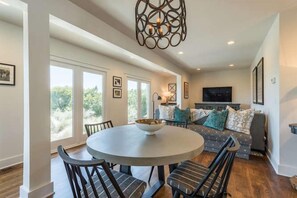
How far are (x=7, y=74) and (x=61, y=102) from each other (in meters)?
1.13

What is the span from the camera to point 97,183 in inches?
52.4

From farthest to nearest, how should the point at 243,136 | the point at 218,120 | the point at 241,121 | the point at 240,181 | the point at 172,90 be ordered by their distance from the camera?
the point at 172,90
the point at 218,120
the point at 241,121
the point at 243,136
the point at 240,181

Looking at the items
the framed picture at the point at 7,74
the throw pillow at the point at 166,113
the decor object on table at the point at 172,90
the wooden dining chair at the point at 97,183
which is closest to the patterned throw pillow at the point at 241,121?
the throw pillow at the point at 166,113

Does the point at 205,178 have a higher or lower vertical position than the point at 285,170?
higher

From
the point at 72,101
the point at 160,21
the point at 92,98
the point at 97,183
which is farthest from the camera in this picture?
the point at 92,98

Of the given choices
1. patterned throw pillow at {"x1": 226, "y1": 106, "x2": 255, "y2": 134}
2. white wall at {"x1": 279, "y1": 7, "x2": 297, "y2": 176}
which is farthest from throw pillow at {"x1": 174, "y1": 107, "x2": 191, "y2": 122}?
white wall at {"x1": 279, "y1": 7, "x2": 297, "y2": 176}

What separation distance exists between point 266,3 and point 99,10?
2409mm

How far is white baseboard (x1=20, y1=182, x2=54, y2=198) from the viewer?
1.73 meters

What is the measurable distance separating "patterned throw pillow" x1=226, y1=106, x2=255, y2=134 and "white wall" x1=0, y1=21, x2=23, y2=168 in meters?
4.23

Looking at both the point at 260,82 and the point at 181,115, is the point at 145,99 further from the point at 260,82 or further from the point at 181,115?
the point at 260,82

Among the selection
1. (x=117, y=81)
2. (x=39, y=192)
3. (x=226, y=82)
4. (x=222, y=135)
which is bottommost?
(x=39, y=192)

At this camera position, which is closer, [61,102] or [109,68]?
[61,102]

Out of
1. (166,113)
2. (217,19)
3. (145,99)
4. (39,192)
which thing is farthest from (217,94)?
(39,192)

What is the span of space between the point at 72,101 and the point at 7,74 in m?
1.35
